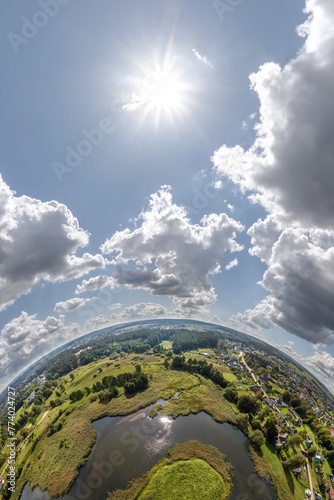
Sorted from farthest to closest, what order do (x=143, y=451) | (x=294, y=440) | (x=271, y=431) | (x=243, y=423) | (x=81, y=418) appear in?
(x=81, y=418) → (x=243, y=423) → (x=271, y=431) → (x=294, y=440) → (x=143, y=451)

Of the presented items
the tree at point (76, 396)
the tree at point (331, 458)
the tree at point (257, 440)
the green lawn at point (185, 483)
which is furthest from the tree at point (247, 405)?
the tree at point (76, 396)

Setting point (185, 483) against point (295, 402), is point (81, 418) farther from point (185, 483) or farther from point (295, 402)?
point (295, 402)

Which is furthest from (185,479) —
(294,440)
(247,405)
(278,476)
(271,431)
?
(247,405)

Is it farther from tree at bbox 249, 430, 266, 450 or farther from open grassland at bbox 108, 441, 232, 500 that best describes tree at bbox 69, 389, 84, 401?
tree at bbox 249, 430, 266, 450

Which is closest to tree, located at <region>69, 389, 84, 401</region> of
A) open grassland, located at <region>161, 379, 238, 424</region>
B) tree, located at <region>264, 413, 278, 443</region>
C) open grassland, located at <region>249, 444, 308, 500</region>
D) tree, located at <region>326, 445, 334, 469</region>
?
open grassland, located at <region>161, 379, 238, 424</region>

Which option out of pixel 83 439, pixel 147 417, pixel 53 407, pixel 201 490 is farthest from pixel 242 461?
pixel 53 407

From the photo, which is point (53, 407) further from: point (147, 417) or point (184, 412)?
point (184, 412)

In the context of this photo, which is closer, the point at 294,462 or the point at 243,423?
the point at 294,462
